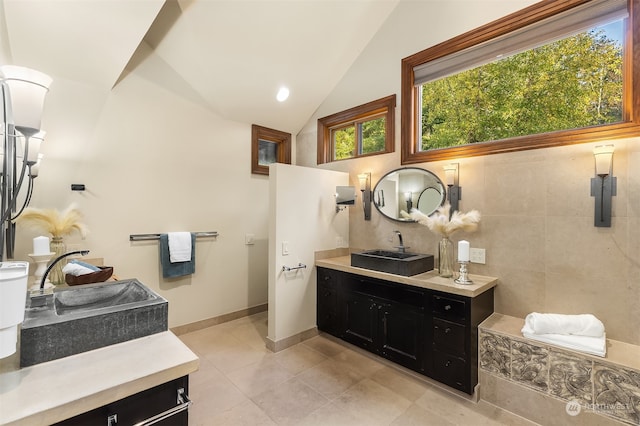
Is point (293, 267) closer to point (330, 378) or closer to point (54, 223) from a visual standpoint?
point (330, 378)

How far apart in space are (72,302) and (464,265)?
2.66m

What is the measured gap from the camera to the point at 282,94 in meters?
3.79

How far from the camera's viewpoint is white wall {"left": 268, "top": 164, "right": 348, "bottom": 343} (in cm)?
308

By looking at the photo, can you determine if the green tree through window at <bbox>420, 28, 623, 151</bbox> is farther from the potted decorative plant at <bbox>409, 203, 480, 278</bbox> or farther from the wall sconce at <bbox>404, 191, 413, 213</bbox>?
the potted decorative plant at <bbox>409, 203, 480, 278</bbox>

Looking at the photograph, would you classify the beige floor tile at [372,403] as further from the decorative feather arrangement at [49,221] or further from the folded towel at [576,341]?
the decorative feather arrangement at [49,221]

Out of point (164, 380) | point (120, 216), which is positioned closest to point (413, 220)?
point (164, 380)

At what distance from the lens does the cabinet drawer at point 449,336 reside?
7.48 ft

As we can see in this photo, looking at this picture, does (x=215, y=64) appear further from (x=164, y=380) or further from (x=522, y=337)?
(x=522, y=337)

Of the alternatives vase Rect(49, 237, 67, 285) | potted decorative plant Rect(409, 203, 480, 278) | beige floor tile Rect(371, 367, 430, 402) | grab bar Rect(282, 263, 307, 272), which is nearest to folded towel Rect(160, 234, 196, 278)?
vase Rect(49, 237, 67, 285)

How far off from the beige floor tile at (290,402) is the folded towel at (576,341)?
1600 mm

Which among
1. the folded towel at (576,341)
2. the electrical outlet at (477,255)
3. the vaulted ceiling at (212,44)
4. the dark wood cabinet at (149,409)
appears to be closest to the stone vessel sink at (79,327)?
the dark wood cabinet at (149,409)

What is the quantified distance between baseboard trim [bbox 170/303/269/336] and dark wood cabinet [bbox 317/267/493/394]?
1184 millimetres

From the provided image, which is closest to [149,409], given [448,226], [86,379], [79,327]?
[86,379]

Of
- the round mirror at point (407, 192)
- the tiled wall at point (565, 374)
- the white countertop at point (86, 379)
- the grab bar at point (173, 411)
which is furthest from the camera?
the round mirror at point (407, 192)
